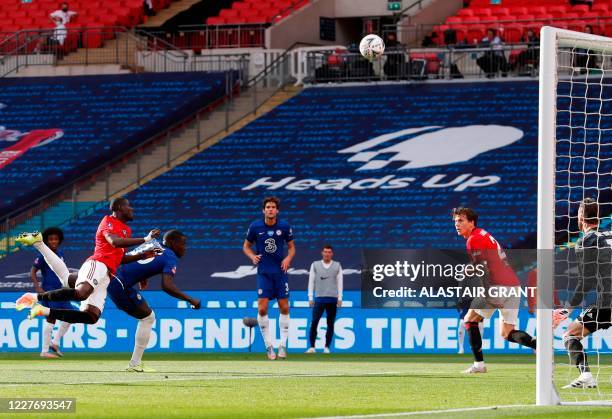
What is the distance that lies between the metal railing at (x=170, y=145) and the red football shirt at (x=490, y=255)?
1671cm

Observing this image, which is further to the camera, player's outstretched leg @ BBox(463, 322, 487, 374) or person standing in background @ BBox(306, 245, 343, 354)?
person standing in background @ BBox(306, 245, 343, 354)

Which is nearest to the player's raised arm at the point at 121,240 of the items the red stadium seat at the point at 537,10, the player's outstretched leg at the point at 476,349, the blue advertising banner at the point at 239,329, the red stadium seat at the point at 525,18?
the player's outstretched leg at the point at 476,349

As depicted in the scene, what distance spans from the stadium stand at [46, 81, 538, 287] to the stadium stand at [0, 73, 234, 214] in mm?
1816

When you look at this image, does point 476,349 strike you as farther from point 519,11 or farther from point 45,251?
point 519,11

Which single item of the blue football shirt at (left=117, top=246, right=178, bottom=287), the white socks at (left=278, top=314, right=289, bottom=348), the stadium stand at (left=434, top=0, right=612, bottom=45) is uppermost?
the stadium stand at (left=434, top=0, right=612, bottom=45)

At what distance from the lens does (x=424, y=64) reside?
33812 millimetres

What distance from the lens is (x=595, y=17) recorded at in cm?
3209

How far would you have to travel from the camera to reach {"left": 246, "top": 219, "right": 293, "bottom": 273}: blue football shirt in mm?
19375

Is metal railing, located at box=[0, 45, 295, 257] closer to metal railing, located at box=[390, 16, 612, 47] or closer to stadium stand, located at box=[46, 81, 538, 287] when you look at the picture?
stadium stand, located at box=[46, 81, 538, 287]

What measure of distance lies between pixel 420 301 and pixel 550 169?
12451 mm

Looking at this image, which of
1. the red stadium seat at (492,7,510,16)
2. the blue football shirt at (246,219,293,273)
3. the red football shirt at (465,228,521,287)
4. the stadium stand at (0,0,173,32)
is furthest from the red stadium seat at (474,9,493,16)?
the red football shirt at (465,228,521,287)

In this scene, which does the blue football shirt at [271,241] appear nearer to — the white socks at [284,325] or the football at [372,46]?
the white socks at [284,325]

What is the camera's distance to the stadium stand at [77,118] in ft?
108

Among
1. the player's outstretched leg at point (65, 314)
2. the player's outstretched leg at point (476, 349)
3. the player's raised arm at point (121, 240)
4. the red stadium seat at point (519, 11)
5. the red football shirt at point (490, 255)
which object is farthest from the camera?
the red stadium seat at point (519, 11)
